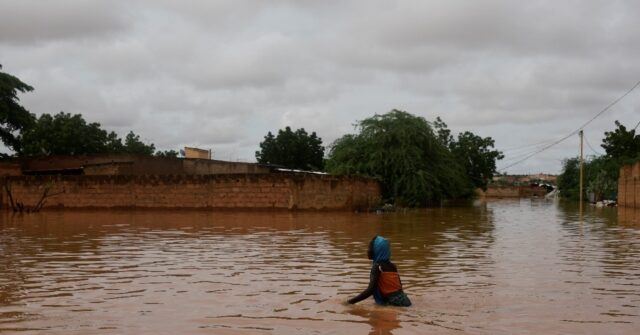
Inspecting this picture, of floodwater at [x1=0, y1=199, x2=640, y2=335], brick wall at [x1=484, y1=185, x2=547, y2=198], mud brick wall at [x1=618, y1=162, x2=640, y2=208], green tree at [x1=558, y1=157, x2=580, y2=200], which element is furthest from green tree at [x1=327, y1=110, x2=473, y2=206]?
brick wall at [x1=484, y1=185, x2=547, y2=198]

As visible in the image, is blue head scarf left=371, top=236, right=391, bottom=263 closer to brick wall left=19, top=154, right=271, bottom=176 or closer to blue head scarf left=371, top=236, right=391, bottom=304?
blue head scarf left=371, top=236, right=391, bottom=304

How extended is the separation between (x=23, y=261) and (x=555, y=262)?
31.2 ft

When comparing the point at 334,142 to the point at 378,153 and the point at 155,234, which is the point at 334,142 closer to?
the point at 378,153

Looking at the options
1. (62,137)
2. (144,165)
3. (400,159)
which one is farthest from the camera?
(62,137)

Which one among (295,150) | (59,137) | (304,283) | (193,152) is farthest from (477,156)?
(304,283)

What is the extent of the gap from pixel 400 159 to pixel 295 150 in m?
25.1

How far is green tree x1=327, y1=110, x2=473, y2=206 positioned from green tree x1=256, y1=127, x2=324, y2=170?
2098 centimetres

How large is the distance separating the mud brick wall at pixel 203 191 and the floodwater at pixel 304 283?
11.1 m

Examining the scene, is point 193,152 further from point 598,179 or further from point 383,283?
point 383,283

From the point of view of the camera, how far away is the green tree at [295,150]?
57.5 metres

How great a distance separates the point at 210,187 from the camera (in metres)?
29.5

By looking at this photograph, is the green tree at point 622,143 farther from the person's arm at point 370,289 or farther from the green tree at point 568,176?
the person's arm at point 370,289

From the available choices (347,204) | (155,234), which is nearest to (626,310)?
(155,234)

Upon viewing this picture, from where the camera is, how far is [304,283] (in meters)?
9.33
